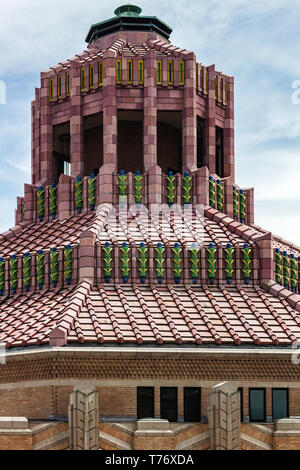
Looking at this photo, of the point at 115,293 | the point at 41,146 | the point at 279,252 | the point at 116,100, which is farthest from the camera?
the point at 41,146

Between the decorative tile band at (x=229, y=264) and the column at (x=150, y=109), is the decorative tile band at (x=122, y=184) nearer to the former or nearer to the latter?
the column at (x=150, y=109)

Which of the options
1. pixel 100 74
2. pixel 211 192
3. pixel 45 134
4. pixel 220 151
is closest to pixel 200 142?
pixel 220 151

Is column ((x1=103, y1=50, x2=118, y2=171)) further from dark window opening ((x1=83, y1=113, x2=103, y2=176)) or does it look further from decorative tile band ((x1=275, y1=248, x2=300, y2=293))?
decorative tile band ((x1=275, y1=248, x2=300, y2=293))

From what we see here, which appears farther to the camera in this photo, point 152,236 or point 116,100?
point 116,100

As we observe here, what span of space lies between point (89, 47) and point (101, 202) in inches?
492

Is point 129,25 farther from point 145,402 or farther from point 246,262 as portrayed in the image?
point 145,402

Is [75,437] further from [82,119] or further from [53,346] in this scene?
[82,119]

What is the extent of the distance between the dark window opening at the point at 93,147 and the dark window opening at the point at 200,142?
18.9 ft

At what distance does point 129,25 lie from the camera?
193 feet

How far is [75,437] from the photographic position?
124 ft

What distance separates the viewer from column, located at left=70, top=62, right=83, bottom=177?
55094 mm
